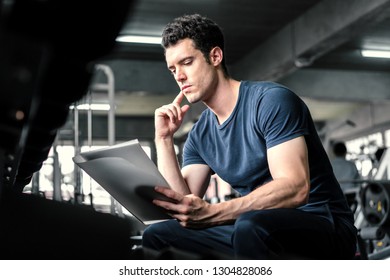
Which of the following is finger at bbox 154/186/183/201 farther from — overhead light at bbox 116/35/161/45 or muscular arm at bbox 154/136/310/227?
overhead light at bbox 116/35/161/45

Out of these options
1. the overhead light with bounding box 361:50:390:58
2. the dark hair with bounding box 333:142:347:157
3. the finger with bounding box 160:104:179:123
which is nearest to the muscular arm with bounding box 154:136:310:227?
the finger with bounding box 160:104:179:123

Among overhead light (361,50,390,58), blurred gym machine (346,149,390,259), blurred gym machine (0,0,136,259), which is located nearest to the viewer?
blurred gym machine (0,0,136,259)

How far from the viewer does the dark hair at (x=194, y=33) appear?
1.22 meters

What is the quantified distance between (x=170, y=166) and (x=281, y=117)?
0.34 metres

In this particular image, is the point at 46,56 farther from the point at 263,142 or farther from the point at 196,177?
the point at 196,177

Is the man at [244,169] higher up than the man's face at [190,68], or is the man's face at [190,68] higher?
the man's face at [190,68]

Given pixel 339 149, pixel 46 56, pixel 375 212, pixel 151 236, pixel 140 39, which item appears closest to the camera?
pixel 46 56

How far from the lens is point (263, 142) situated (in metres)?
1.14

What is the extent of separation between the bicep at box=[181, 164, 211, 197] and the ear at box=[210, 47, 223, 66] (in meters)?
0.24

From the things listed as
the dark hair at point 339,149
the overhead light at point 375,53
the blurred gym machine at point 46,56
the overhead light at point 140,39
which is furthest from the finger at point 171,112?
the overhead light at point 375,53

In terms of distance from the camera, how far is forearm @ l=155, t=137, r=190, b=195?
1.29 metres

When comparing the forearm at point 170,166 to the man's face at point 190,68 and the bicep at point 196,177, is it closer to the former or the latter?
the bicep at point 196,177

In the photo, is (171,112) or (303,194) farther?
(171,112)

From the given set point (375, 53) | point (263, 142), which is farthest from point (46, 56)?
point (375, 53)
